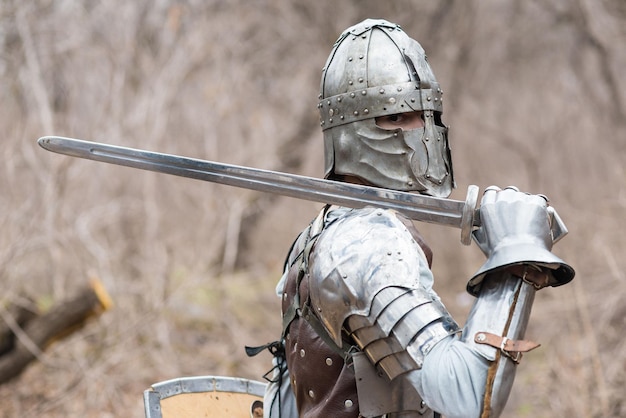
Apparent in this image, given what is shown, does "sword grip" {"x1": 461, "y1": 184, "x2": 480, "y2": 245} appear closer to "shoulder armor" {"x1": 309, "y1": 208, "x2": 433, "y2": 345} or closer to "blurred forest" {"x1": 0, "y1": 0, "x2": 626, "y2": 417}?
"shoulder armor" {"x1": 309, "y1": 208, "x2": 433, "y2": 345}

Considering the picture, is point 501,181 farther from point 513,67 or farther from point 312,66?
point 312,66

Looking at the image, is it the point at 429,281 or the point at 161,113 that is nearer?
the point at 429,281

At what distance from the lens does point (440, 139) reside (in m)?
2.43

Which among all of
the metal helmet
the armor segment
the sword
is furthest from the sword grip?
the metal helmet

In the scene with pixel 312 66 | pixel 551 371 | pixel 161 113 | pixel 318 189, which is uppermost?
pixel 312 66

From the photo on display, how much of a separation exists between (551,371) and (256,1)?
5.57 meters

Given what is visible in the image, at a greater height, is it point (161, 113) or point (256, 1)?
point (256, 1)

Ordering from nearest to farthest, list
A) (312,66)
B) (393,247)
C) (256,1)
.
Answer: (393,247) → (256,1) → (312,66)

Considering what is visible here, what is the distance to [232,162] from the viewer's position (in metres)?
8.85

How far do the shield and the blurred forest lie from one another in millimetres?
3030

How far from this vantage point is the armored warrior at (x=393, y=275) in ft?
6.26

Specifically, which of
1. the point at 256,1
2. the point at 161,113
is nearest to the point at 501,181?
the point at 256,1

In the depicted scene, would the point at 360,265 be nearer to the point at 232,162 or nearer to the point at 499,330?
the point at 499,330

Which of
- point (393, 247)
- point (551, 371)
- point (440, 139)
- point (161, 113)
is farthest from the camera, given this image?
point (161, 113)
